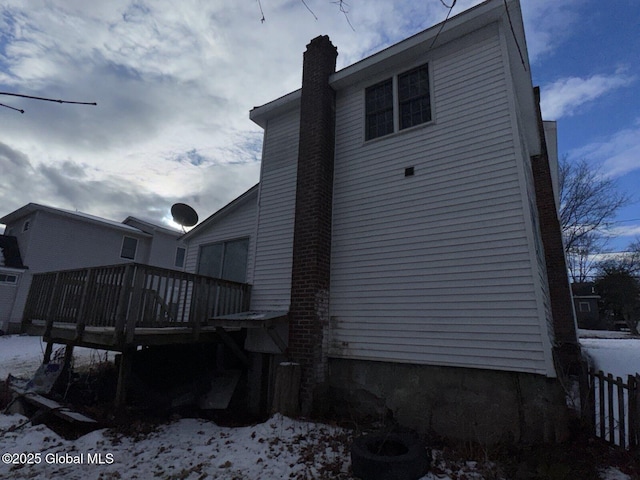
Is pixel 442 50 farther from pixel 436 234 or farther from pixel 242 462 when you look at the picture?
pixel 242 462

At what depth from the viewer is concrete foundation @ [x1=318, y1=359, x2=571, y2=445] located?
16.5ft

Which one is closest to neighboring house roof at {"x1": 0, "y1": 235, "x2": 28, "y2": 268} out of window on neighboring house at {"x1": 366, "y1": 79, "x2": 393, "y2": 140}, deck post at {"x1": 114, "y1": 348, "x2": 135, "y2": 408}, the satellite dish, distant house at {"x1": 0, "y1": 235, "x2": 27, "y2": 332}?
distant house at {"x1": 0, "y1": 235, "x2": 27, "y2": 332}

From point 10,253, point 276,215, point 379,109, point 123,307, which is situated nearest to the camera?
point 123,307

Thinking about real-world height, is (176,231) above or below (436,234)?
above

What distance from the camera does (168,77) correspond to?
9.98 m

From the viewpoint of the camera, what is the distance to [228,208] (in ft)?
33.8

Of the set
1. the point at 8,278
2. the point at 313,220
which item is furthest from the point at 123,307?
the point at 8,278

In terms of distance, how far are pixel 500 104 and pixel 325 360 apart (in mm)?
5991

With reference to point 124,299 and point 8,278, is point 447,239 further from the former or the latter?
point 8,278

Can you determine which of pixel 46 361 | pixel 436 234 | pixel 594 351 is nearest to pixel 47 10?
pixel 436 234

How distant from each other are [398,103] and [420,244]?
3.37 metres

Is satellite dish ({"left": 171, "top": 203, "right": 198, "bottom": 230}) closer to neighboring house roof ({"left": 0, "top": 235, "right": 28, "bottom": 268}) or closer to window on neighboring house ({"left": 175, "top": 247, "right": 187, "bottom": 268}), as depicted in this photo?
window on neighboring house ({"left": 175, "top": 247, "right": 187, "bottom": 268})

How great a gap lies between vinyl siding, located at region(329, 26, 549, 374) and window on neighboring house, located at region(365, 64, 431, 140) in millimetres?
275

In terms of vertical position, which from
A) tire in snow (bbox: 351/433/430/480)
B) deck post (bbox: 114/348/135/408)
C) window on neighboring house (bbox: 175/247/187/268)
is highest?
window on neighboring house (bbox: 175/247/187/268)
